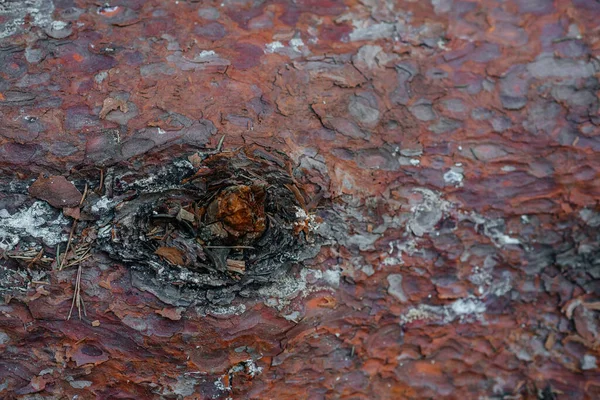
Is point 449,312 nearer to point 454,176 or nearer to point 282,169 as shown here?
point 454,176

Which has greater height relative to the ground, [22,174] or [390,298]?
[22,174]

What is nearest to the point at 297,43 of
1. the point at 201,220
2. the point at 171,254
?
the point at 201,220

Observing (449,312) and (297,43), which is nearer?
(297,43)

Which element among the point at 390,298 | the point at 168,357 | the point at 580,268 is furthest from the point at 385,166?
the point at 168,357

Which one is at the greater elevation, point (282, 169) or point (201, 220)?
point (282, 169)

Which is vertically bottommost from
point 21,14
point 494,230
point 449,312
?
point 449,312

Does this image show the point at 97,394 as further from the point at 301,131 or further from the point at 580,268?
the point at 580,268

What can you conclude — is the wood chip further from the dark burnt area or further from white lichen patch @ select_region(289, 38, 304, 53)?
white lichen patch @ select_region(289, 38, 304, 53)

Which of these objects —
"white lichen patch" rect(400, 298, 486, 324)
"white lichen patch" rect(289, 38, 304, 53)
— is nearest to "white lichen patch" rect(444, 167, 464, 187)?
"white lichen patch" rect(400, 298, 486, 324)
